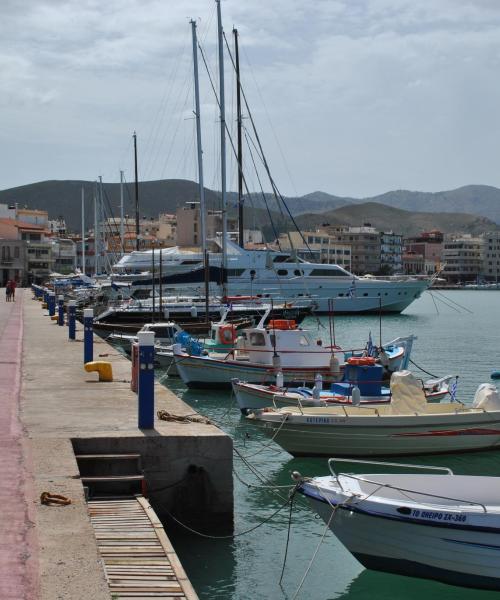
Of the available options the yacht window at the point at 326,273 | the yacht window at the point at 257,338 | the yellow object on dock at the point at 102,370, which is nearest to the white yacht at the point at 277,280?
the yacht window at the point at 326,273

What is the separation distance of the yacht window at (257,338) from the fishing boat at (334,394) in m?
4.84

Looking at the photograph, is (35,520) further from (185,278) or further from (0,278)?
(0,278)

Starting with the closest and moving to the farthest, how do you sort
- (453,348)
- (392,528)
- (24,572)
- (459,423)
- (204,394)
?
(24,572), (392,528), (459,423), (204,394), (453,348)

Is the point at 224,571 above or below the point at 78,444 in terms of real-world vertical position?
below

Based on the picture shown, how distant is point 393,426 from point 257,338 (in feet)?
33.4

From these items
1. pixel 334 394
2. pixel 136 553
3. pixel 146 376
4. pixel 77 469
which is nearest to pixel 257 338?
pixel 334 394

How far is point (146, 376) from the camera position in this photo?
1257cm

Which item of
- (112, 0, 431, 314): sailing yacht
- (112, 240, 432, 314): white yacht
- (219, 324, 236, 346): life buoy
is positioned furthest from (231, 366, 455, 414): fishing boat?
(112, 240, 432, 314): white yacht

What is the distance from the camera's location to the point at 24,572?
24.7ft

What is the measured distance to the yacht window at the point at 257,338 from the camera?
27.1 meters

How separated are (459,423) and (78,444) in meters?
8.69

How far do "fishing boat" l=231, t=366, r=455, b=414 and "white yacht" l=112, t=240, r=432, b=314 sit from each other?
1971 inches

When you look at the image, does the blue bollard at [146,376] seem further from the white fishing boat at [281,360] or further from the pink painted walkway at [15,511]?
the white fishing boat at [281,360]

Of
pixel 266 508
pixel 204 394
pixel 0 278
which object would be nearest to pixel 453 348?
pixel 204 394
